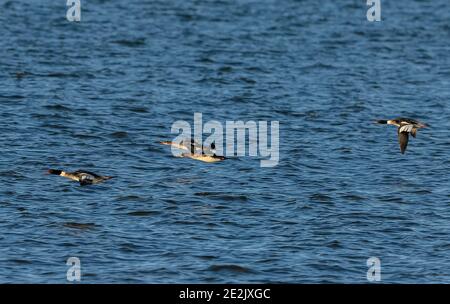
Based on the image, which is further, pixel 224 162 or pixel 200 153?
pixel 224 162

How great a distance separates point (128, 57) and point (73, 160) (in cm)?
1606

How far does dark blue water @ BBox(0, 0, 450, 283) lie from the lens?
22.7 metres

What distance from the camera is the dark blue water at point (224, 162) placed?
894 inches

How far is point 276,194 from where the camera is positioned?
89.7 ft

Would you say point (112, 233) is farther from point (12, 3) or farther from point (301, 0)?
point (301, 0)

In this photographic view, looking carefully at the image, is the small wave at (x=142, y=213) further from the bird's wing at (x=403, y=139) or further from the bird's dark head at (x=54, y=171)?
the bird's wing at (x=403, y=139)

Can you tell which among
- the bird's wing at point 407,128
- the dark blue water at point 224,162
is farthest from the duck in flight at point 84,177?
the bird's wing at point 407,128

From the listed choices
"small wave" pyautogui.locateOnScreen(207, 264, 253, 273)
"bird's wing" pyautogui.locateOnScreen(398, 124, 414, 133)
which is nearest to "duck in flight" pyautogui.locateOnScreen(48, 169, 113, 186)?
"small wave" pyautogui.locateOnScreen(207, 264, 253, 273)

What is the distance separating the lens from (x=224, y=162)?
99.9 feet

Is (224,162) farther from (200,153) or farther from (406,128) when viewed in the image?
(406,128)

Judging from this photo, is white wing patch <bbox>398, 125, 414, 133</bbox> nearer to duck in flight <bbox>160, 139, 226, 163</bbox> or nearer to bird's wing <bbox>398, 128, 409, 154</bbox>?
bird's wing <bbox>398, 128, 409, 154</bbox>

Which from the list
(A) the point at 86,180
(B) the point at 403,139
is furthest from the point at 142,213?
(B) the point at 403,139
